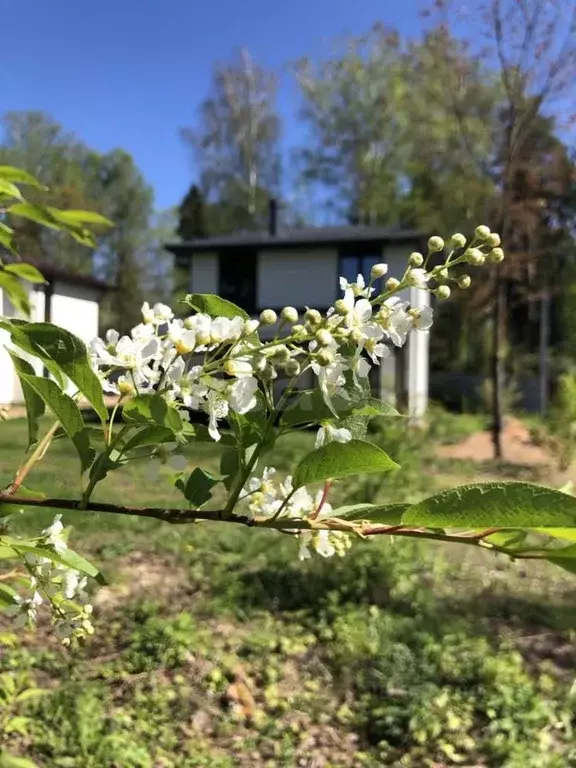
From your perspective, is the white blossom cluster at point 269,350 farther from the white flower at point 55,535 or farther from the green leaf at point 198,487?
the white flower at point 55,535

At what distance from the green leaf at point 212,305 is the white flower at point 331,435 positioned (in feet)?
0.36

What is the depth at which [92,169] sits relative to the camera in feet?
72.8

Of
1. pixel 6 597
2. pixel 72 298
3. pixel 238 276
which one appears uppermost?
pixel 238 276

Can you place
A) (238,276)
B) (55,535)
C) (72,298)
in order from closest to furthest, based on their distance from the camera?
(55,535) → (72,298) → (238,276)

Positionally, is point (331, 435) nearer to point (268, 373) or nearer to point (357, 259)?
point (268, 373)

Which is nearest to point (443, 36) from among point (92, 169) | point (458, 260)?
point (458, 260)

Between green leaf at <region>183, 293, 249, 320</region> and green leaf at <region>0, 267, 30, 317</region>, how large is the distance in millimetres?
359

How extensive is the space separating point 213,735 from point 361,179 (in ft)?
56.1

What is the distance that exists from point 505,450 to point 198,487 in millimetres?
8309

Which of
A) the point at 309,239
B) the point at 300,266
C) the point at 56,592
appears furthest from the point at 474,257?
the point at 300,266

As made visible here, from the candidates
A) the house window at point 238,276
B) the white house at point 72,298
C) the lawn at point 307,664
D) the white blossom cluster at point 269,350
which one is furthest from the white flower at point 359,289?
the house window at point 238,276

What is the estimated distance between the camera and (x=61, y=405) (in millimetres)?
512

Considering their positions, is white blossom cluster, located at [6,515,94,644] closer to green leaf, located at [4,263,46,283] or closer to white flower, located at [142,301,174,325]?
white flower, located at [142,301,174,325]

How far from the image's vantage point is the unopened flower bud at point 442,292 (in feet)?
1.81
